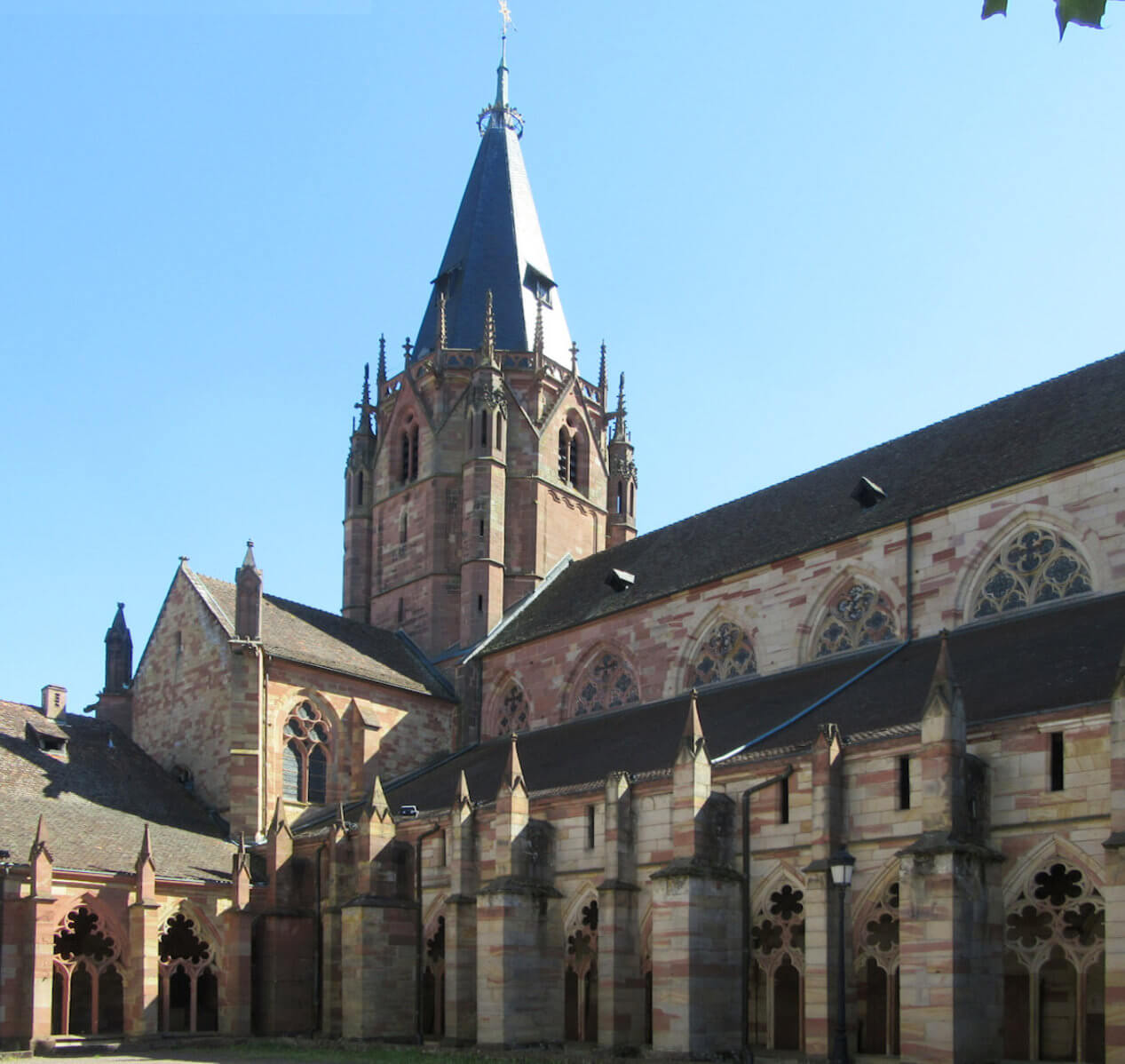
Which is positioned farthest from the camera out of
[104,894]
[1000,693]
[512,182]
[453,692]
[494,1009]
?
[512,182]

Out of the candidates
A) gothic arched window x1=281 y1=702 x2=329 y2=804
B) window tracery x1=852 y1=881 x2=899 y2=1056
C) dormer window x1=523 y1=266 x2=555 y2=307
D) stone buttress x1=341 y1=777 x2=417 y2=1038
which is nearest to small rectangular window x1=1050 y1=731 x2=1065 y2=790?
window tracery x1=852 y1=881 x2=899 y2=1056

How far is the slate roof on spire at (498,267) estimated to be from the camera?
48531 millimetres

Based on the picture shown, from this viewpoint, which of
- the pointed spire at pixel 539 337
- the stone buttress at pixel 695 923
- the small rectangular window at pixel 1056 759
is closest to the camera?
the small rectangular window at pixel 1056 759

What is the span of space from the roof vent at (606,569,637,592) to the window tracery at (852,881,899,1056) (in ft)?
54.1

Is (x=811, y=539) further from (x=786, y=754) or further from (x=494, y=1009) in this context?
(x=494, y=1009)

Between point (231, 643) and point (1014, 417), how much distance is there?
20818 millimetres

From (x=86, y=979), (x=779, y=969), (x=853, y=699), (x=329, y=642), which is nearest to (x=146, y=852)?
(x=86, y=979)

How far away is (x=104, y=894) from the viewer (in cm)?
3016

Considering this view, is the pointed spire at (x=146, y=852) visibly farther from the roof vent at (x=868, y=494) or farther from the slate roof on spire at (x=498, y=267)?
the slate roof on spire at (x=498, y=267)

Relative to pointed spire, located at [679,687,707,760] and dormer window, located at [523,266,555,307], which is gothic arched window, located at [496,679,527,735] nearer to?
pointed spire, located at [679,687,707,760]

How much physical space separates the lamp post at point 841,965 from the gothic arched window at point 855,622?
10.6m

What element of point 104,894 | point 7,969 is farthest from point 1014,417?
point 7,969

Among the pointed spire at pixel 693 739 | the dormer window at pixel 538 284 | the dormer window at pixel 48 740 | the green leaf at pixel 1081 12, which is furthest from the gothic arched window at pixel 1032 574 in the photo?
the dormer window at pixel 538 284

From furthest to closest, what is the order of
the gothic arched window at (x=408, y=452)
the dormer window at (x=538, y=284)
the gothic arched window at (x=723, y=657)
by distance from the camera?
1. the dormer window at (x=538, y=284)
2. the gothic arched window at (x=408, y=452)
3. the gothic arched window at (x=723, y=657)
